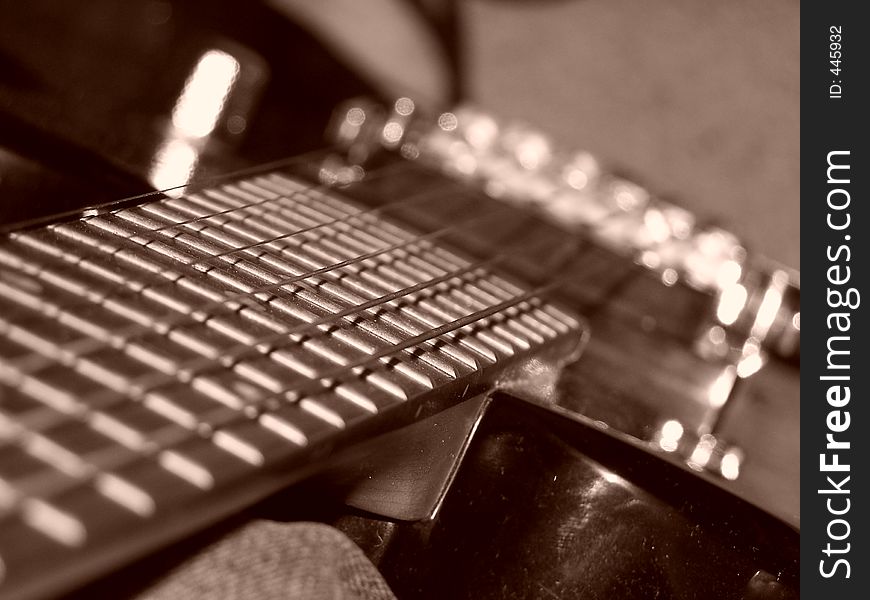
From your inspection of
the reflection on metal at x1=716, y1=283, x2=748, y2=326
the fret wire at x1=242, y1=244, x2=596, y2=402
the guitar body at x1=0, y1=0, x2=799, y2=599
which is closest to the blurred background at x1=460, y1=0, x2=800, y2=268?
the guitar body at x1=0, y1=0, x2=799, y2=599

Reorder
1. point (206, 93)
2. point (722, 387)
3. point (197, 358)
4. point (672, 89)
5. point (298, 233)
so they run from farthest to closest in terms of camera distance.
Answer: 1. point (672, 89)
2. point (206, 93)
3. point (722, 387)
4. point (298, 233)
5. point (197, 358)

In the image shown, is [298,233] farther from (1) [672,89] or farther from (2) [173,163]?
(1) [672,89]

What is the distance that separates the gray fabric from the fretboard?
81 mm

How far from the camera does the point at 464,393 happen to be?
0.60 meters

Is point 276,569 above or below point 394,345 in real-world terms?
below

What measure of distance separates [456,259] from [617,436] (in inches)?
10.9

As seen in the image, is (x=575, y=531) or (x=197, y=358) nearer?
(x=197, y=358)

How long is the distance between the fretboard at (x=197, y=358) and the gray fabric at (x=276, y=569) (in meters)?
0.08

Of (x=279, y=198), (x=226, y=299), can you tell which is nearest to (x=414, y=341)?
(x=226, y=299)

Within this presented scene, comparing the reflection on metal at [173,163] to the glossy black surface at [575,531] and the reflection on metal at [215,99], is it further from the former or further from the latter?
the glossy black surface at [575,531]

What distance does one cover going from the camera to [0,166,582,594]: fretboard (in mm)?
381

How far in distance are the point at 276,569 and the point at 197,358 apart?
0.14m

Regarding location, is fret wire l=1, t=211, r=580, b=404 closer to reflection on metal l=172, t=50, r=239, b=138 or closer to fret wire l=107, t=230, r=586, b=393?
fret wire l=107, t=230, r=586, b=393
